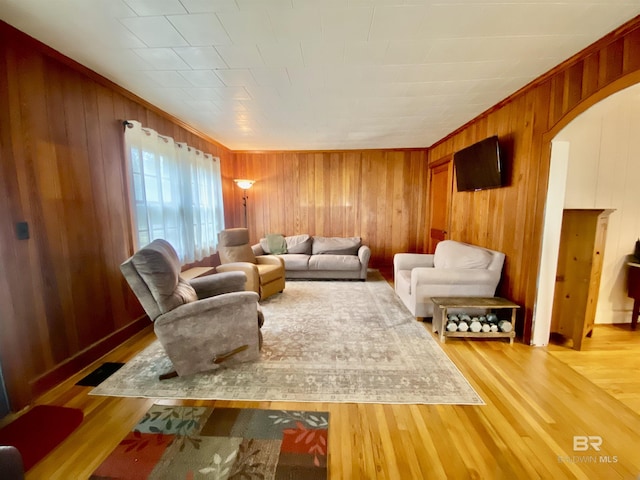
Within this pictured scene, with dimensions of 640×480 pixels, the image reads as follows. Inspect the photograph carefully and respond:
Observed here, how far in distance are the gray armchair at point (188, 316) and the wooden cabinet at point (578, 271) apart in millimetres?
2771

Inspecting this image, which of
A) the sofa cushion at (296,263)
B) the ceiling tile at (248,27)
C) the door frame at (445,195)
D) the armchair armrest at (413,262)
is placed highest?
the ceiling tile at (248,27)

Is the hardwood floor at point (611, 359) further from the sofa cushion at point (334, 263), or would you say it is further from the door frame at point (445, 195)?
the sofa cushion at point (334, 263)

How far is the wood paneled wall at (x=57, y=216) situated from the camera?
1.60m

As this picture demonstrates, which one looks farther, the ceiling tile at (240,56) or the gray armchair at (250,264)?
the gray armchair at (250,264)

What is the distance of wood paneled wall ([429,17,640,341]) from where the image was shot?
1645 millimetres

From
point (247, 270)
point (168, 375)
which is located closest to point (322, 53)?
point (247, 270)

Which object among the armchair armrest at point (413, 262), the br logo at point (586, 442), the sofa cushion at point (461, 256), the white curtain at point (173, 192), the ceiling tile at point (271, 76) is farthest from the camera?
the armchair armrest at point (413, 262)

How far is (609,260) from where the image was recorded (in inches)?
108

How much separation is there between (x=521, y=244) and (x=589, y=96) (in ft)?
4.05

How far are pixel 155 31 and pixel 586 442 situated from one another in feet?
11.4

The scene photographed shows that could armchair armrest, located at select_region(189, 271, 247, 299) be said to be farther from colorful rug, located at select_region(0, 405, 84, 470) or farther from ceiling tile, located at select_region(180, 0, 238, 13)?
ceiling tile, located at select_region(180, 0, 238, 13)

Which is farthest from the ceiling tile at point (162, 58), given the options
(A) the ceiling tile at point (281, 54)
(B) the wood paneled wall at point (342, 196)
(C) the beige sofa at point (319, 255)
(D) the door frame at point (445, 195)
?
(D) the door frame at point (445, 195)

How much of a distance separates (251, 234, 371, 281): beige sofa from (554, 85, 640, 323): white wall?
8.84 feet
